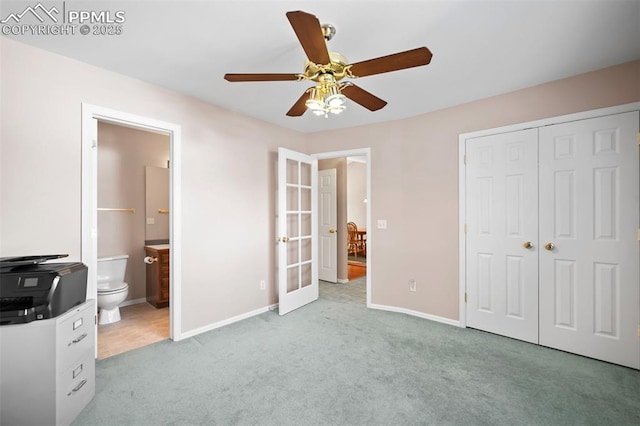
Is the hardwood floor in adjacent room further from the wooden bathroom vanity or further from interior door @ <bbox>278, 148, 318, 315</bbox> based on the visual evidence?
interior door @ <bbox>278, 148, 318, 315</bbox>

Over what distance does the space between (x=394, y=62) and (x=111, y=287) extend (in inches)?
139

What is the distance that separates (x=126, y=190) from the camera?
3748 millimetres

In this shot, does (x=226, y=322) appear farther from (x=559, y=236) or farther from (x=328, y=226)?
(x=559, y=236)

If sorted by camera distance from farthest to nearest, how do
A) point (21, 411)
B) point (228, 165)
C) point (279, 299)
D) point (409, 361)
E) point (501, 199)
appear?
point (279, 299) < point (228, 165) < point (501, 199) < point (409, 361) < point (21, 411)

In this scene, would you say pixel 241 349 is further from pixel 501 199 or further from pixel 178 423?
pixel 501 199

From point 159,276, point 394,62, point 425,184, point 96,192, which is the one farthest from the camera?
point 159,276

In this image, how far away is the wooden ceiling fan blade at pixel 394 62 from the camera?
1413 mm

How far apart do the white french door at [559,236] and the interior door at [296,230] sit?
1938 millimetres

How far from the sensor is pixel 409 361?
2.36 m

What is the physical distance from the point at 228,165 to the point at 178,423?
7.65 ft

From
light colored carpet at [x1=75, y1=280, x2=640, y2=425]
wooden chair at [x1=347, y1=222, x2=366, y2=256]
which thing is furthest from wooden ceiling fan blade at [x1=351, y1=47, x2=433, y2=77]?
wooden chair at [x1=347, y1=222, x2=366, y2=256]

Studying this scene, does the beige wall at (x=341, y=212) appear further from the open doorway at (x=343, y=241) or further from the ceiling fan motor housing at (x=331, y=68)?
the ceiling fan motor housing at (x=331, y=68)

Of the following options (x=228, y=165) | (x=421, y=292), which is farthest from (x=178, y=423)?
(x=421, y=292)

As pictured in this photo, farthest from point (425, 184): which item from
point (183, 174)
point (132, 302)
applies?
point (132, 302)
